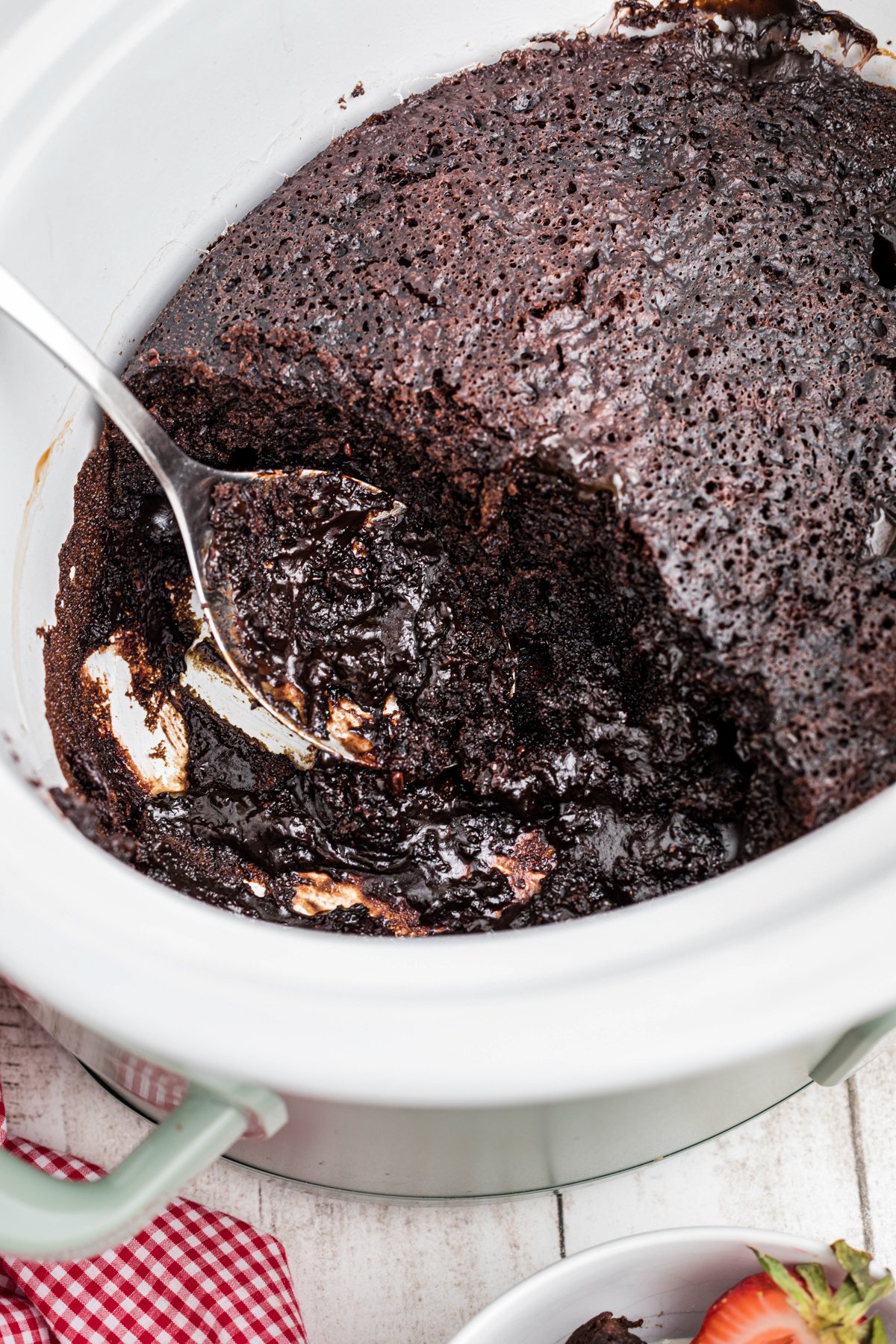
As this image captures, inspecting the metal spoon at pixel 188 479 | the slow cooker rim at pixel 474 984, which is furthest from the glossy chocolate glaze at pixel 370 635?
the slow cooker rim at pixel 474 984

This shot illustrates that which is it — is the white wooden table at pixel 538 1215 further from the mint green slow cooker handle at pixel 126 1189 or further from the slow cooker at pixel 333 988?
the mint green slow cooker handle at pixel 126 1189

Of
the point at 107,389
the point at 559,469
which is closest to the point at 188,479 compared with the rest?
the point at 107,389

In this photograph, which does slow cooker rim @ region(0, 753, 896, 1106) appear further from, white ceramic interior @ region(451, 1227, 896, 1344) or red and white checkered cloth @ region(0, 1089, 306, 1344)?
red and white checkered cloth @ region(0, 1089, 306, 1344)

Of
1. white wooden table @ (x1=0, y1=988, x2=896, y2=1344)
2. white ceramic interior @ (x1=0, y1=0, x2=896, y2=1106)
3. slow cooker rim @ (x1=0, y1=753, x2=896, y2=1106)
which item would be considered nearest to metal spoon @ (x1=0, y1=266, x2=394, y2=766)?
white ceramic interior @ (x1=0, y1=0, x2=896, y2=1106)

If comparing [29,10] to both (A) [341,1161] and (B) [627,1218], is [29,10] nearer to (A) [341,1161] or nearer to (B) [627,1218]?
(A) [341,1161]

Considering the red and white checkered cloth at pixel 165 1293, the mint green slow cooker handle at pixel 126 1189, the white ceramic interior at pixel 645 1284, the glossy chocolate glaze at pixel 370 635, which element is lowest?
the red and white checkered cloth at pixel 165 1293

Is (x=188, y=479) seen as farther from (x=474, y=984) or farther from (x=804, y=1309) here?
(x=804, y=1309)
